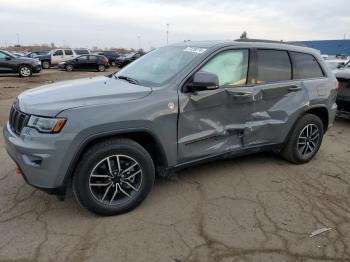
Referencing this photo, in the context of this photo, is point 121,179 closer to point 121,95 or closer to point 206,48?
point 121,95

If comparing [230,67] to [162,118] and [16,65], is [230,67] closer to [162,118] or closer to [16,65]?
[162,118]

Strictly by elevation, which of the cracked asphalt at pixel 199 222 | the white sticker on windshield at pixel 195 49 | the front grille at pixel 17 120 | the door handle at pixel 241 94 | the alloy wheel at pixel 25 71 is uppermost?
the white sticker on windshield at pixel 195 49

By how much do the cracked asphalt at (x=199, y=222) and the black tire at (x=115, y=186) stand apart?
119 mm

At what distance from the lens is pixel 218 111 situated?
4.00 m

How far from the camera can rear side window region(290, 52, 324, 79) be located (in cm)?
484

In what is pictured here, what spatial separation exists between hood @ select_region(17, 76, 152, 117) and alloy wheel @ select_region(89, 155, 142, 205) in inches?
22.9

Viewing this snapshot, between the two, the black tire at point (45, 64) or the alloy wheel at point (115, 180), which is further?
the black tire at point (45, 64)

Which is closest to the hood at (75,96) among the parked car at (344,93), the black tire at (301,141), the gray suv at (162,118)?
the gray suv at (162,118)

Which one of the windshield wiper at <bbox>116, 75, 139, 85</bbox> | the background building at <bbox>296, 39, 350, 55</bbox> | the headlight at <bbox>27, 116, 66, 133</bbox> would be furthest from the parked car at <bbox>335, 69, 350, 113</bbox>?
the background building at <bbox>296, 39, 350, 55</bbox>

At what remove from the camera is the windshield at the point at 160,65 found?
392cm

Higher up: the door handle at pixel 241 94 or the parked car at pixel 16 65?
the door handle at pixel 241 94

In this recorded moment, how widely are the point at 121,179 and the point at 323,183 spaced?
8.76ft

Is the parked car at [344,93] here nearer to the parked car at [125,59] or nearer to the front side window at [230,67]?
the front side window at [230,67]

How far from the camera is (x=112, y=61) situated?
33.0 meters
